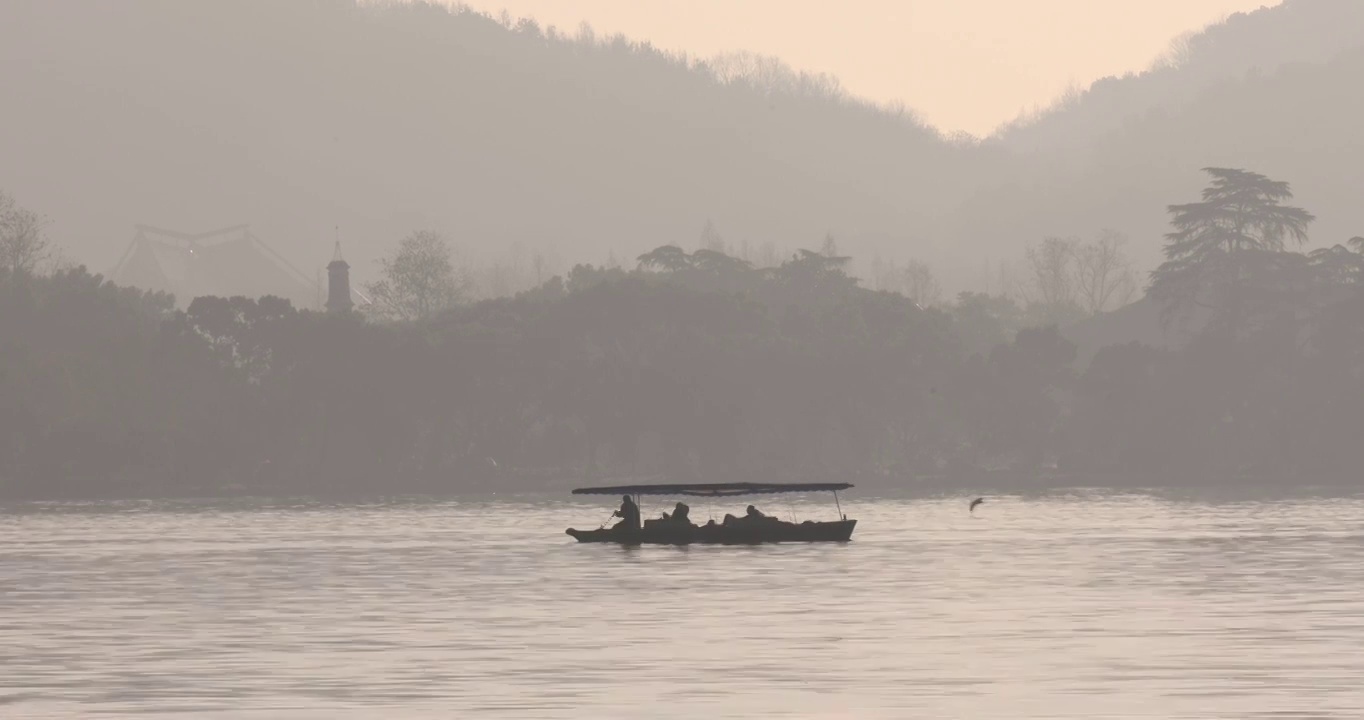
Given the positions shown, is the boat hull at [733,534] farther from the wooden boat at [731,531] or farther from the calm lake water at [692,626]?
the calm lake water at [692,626]

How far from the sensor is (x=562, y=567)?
82062 mm

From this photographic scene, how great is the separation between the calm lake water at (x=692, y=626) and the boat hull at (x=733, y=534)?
788 mm

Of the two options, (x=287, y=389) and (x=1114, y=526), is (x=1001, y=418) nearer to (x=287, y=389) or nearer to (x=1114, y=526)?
(x=287, y=389)

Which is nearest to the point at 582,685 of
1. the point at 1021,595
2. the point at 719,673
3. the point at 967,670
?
the point at 719,673

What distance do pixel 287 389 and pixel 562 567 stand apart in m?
106

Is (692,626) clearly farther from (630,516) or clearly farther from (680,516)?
(630,516)

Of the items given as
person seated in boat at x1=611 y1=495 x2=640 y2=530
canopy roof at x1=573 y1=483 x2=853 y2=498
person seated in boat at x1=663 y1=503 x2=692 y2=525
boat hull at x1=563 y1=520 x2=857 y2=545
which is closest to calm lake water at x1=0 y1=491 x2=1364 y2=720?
boat hull at x1=563 y1=520 x2=857 y2=545

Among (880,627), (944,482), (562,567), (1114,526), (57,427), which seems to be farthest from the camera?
(944,482)

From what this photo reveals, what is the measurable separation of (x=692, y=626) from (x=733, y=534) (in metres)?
34.4

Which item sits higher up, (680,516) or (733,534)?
(680,516)

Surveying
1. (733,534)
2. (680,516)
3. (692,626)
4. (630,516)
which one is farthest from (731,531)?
(692,626)

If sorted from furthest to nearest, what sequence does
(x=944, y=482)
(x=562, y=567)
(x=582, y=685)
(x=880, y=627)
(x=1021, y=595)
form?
1. (x=944, y=482)
2. (x=562, y=567)
3. (x=1021, y=595)
4. (x=880, y=627)
5. (x=582, y=685)

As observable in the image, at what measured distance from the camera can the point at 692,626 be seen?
5706cm

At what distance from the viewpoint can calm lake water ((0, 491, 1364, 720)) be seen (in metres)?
41.8
